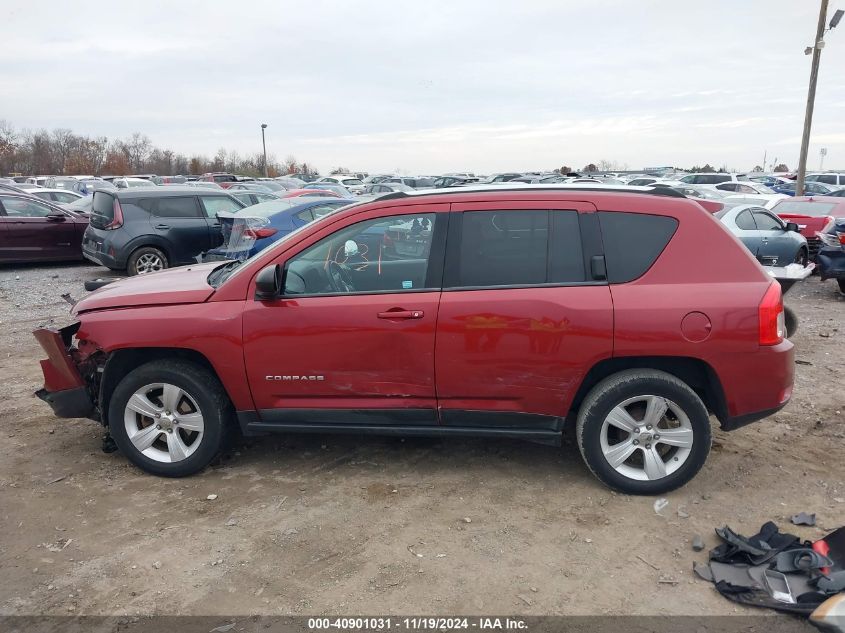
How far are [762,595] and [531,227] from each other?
7.49ft

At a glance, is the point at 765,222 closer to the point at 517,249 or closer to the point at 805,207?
the point at 805,207

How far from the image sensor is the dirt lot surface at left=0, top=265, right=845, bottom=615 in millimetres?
3188

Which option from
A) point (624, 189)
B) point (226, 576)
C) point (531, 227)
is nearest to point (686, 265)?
point (624, 189)

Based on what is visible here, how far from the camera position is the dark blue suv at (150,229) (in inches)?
468

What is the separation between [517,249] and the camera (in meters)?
4.08

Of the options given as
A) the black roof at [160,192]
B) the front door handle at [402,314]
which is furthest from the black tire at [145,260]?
the front door handle at [402,314]

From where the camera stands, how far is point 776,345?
12.8ft

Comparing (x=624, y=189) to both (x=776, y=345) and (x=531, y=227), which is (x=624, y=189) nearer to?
(x=531, y=227)

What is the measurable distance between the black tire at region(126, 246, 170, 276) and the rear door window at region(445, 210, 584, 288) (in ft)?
30.7

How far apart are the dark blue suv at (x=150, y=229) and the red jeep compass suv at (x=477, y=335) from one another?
8073mm

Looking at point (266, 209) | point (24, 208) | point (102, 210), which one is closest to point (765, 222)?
point (266, 209)

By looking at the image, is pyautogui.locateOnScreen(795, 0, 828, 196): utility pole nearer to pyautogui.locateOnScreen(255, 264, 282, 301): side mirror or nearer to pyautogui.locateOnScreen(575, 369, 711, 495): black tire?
pyautogui.locateOnScreen(575, 369, 711, 495): black tire

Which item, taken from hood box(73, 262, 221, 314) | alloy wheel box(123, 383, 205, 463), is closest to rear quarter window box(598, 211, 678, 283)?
hood box(73, 262, 221, 314)

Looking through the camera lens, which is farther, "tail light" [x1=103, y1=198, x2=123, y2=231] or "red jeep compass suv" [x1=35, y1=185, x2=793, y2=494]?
"tail light" [x1=103, y1=198, x2=123, y2=231]
